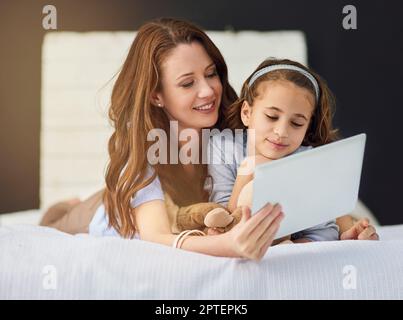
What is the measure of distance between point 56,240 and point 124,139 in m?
0.31

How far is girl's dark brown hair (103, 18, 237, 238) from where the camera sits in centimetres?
145

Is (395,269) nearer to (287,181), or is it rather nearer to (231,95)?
(287,181)

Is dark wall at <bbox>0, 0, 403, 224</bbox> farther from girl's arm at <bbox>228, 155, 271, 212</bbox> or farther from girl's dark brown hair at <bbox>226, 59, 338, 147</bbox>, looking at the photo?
girl's arm at <bbox>228, 155, 271, 212</bbox>

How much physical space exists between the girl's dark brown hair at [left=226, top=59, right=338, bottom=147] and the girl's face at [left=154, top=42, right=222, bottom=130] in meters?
0.05

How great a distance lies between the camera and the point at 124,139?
1.49 m

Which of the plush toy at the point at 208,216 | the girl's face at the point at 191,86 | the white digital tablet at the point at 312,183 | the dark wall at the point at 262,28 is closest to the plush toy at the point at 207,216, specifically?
the plush toy at the point at 208,216

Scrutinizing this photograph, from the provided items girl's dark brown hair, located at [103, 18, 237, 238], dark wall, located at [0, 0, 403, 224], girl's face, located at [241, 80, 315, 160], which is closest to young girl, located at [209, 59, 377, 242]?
girl's face, located at [241, 80, 315, 160]

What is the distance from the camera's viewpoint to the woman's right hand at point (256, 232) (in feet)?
3.72

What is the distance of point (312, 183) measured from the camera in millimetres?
1229

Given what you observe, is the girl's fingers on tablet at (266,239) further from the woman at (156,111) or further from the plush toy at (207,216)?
the woman at (156,111)

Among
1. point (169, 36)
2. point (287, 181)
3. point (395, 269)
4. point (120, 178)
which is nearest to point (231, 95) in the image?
point (169, 36)

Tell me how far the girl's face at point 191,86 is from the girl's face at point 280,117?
0.36 ft

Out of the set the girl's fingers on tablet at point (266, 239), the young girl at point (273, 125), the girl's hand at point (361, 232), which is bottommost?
the girl's hand at point (361, 232)

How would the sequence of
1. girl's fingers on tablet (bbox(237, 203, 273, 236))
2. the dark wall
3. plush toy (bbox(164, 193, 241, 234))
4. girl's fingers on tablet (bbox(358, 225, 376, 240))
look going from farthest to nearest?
the dark wall, girl's fingers on tablet (bbox(358, 225, 376, 240)), plush toy (bbox(164, 193, 241, 234)), girl's fingers on tablet (bbox(237, 203, 273, 236))
